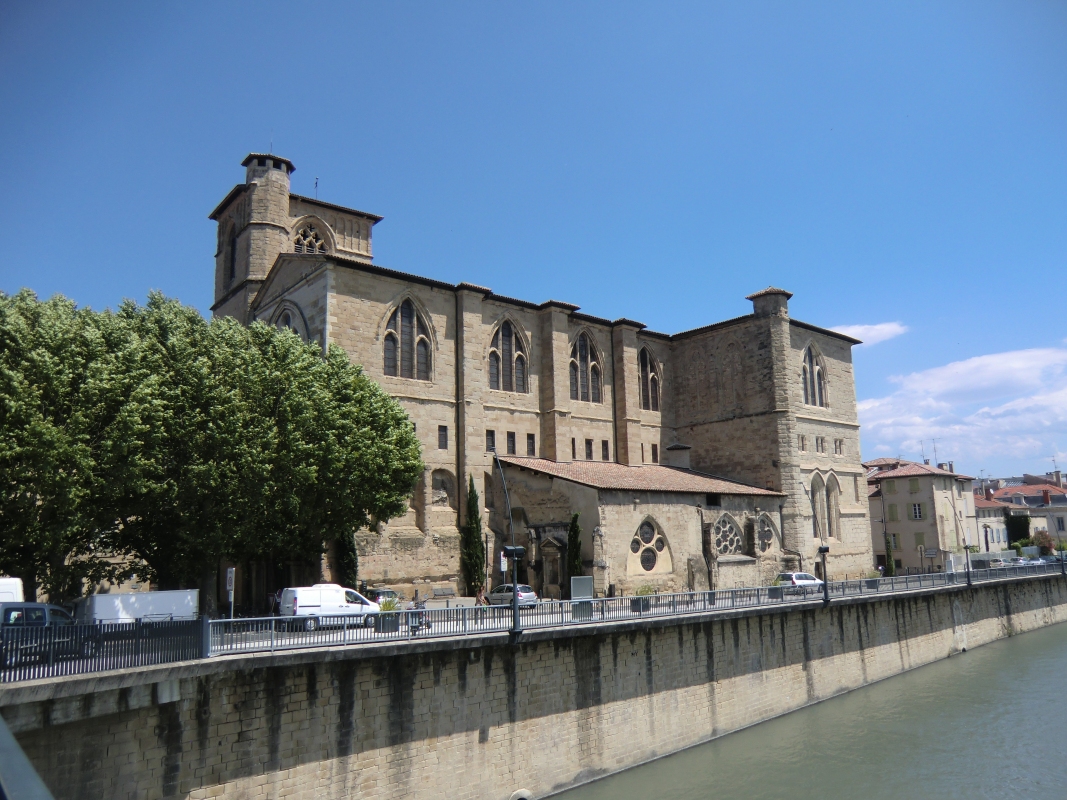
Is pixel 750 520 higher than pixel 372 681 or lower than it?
higher

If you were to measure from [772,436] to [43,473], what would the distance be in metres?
39.6

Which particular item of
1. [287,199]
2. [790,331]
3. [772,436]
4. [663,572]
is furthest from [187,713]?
[790,331]

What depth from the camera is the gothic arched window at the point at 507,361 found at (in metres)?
41.2

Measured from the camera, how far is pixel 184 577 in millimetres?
25906

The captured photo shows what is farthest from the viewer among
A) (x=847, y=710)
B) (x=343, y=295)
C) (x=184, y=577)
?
(x=343, y=295)

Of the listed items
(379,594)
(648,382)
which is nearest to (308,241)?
(648,382)

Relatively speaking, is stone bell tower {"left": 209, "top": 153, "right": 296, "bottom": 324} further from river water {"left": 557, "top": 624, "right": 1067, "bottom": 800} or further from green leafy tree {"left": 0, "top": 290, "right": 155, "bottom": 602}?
river water {"left": 557, "top": 624, "right": 1067, "bottom": 800}

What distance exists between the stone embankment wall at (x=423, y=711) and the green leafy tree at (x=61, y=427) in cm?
809

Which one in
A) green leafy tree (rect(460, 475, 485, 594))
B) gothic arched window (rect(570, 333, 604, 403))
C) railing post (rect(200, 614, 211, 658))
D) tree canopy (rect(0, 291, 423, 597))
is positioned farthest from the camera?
gothic arched window (rect(570, 333, 604, 403))

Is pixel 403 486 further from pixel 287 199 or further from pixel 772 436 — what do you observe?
pixel 772 436

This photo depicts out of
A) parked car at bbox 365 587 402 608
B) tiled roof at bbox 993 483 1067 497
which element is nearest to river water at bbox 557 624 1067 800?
parked car at bbox 365 587 402 608

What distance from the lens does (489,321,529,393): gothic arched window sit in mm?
41250

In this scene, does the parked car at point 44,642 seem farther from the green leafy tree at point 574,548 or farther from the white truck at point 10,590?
the green leafy tree at point 574,548

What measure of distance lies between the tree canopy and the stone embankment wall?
8.07 m
